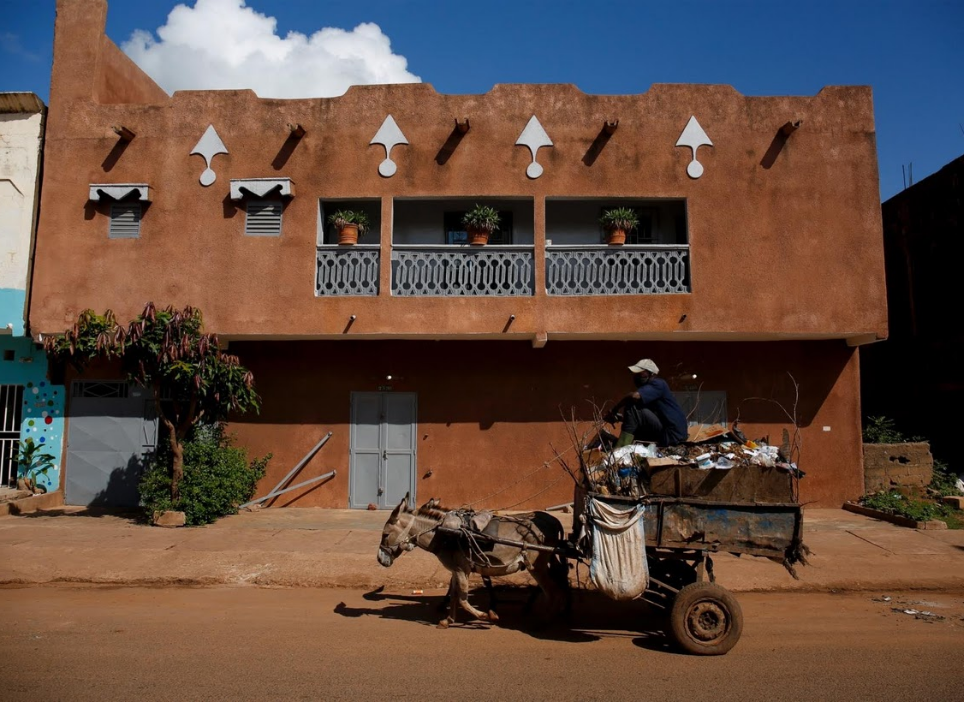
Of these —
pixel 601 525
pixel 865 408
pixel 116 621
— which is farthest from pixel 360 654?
pixel 865 408

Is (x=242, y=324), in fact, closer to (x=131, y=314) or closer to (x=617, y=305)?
(x=131, y=314)

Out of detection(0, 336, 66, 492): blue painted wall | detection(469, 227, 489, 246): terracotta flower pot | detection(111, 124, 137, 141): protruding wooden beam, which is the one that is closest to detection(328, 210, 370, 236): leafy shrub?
detection(469, 227, 489, 246): terracotta flower pot

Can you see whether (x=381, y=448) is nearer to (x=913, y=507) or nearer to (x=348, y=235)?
(x=348, y=235)

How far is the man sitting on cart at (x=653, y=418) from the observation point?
6.31 meters

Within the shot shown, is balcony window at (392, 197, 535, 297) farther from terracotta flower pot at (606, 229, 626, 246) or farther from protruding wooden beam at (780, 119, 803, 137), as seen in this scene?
protruding wooden beam at (780, 119, 803, 137)

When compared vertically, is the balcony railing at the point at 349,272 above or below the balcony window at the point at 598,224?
below

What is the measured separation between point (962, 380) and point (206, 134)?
1521 cm

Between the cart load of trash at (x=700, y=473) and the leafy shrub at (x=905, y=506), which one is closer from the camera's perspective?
the cart load of trash at (x=700, y=473)

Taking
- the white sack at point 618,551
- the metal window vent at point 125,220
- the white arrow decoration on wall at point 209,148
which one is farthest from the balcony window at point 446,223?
the white sack at point 618,551

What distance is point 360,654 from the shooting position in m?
5.40

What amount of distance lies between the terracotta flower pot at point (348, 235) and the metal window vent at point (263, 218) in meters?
1.10

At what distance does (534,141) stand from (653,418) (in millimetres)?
7119

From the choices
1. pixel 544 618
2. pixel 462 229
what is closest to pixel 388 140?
pixel 462 229

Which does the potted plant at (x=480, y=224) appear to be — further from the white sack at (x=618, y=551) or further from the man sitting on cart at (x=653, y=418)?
the white sack at (x=618, y=551)
